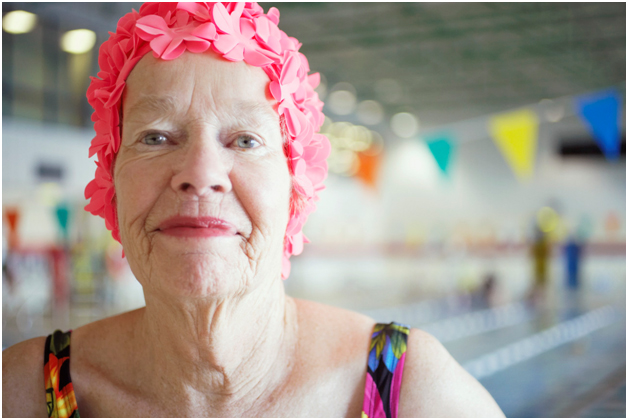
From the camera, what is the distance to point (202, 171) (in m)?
0.88

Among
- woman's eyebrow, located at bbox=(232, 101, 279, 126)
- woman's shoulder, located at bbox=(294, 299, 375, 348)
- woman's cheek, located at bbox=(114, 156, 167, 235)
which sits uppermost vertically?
woman's eyebrow, located at bbox=(232, 101, 279, 126)

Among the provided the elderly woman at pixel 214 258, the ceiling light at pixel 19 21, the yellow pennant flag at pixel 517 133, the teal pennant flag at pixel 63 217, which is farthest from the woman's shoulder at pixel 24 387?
the teal pennant flag at pixel 63 217

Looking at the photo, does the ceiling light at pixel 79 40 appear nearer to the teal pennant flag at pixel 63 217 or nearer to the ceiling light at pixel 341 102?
the teal pennant flag at pixel 63 217

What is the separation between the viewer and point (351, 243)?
17.7 m

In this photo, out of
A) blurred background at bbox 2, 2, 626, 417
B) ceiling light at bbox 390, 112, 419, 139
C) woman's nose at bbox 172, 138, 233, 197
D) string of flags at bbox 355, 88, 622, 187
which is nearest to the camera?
woman's nose at bbox 172, 138, 233, 197

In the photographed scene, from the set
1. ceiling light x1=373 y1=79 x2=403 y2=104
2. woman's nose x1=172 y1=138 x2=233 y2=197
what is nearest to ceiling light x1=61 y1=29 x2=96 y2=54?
woman's nose x1=172 y1=138 x2=233 y2=197

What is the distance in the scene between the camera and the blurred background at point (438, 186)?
5.45m

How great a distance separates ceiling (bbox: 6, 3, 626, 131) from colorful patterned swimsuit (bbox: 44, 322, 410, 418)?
3.78 meters

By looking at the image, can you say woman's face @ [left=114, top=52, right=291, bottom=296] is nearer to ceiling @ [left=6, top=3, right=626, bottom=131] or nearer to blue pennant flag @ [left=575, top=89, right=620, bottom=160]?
ceiling @ [left=6, top=3, right=626, bottom=131]

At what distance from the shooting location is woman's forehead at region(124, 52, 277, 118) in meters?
0.93

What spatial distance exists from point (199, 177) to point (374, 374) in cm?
50

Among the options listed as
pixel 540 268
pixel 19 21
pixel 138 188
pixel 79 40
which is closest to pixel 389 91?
pixel 540 268

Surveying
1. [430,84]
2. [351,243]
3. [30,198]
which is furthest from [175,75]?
[351,243]

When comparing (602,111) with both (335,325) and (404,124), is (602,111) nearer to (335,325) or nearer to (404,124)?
(335,325)
